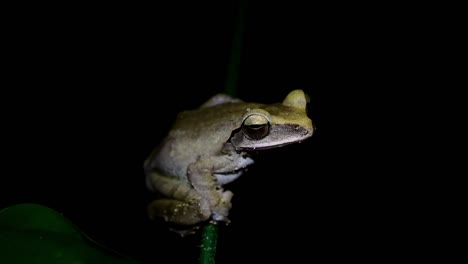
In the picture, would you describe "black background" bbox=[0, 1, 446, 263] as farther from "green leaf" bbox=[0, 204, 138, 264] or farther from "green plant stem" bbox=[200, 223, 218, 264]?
"green leaf" bbox=[0, 204, 138, 264]

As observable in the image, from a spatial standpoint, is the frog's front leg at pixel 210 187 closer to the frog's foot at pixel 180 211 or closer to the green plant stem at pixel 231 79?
the frog's foot at pixel 180 211

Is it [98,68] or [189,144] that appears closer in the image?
[189,144]

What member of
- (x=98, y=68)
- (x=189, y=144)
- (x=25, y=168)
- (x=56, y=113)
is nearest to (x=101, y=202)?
(x=25, y=168)

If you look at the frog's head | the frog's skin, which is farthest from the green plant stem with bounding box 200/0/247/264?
the frog's head

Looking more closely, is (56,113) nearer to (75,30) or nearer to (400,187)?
(75,30)

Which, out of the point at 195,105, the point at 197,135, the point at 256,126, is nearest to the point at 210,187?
the point at 197,135

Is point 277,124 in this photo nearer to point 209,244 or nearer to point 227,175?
point 227,175

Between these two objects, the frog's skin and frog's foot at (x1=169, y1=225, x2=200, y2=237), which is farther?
frog's foot at (x1=169, y1=225, x2=200, y2=237)
